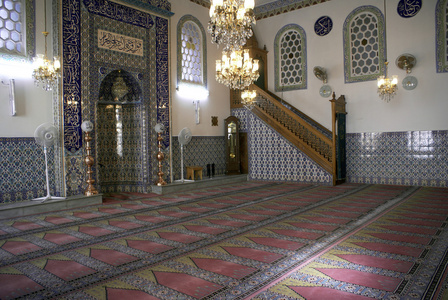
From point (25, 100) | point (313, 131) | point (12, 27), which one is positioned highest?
point (12, 27)

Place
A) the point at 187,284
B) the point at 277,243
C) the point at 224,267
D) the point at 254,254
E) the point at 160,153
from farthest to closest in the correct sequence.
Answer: the point at 160,153 → the point at 277,243 → the point at 254,254 → the point at 224,267 → the point at 187,284

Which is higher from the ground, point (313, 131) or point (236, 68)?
point (236, 68)

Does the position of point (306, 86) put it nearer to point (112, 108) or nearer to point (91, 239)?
point (112, 108)

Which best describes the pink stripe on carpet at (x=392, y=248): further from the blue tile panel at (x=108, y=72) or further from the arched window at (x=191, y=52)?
the arched window at (x=191, y=52)

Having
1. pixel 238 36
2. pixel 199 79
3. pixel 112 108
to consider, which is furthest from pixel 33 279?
pixel 199 79

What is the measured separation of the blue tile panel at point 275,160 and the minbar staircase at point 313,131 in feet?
0.45

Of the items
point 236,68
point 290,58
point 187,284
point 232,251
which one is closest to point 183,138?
point 236,68

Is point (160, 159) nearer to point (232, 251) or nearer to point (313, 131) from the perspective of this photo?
point (313, 131)

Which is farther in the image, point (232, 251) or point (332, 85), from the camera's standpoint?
point (332, 85)

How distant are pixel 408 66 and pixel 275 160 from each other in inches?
138

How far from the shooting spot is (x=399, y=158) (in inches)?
300

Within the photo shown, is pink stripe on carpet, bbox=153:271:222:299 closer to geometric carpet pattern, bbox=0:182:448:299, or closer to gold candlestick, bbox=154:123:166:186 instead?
geometric carpet pattern, bbox=0:182:448:299

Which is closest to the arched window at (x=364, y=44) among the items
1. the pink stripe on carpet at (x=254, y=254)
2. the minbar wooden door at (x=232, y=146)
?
the minbar wooden door at (x=232, y=146)

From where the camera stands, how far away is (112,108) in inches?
299
